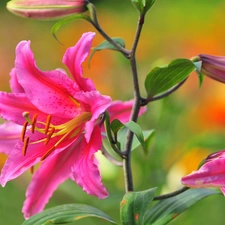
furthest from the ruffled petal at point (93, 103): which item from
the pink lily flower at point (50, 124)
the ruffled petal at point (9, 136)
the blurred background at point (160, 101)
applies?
the blurred background at point (160, 101)

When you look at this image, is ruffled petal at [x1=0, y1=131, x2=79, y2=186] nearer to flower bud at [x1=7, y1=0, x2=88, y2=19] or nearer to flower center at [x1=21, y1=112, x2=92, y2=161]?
flower center at [x1=21, y1=112, x2=92, y2=161]

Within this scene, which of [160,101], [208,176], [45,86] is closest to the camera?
[208,176]

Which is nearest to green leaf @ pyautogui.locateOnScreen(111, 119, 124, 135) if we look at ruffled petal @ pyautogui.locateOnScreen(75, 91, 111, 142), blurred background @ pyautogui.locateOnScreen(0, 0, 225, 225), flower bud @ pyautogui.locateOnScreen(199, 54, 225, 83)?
ruffled petal @ pyautogui.locateOnScreen(75, 91, 111, 142)

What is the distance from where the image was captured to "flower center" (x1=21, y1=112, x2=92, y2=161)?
2.22 feet

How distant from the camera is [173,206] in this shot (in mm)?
760

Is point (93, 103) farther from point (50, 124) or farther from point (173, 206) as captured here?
point (173, 206)

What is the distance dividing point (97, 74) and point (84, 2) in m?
1.61

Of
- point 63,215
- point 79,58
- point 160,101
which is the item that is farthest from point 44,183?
point 160,101

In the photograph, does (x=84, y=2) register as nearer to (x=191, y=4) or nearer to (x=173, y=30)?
(x=173, y=30)

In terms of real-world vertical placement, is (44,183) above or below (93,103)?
below

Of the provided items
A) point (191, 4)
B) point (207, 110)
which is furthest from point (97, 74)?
point (191, 4)

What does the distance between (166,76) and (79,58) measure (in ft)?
0.32

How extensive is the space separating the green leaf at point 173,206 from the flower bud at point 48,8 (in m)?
0.25

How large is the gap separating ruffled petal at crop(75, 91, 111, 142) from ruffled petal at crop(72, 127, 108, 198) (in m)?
0.02
